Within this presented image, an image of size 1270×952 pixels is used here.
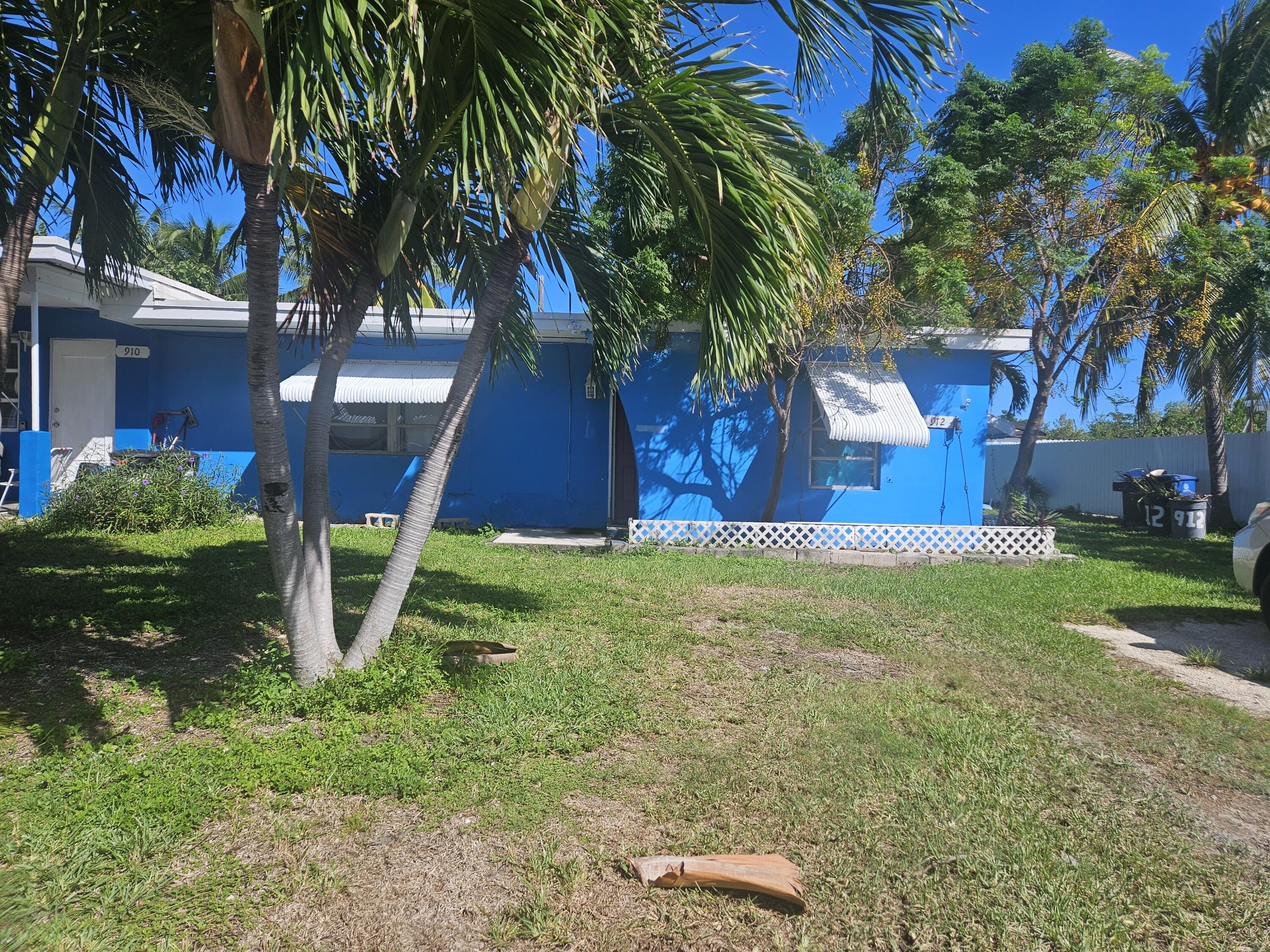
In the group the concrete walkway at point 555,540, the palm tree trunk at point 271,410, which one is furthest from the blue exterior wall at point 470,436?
the palm tree trunk at point 271,410

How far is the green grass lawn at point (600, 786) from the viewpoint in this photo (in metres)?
2.65

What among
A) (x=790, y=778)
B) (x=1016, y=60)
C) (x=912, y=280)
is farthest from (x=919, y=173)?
(x=790, y=778)

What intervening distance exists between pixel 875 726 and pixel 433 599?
12.8 feet

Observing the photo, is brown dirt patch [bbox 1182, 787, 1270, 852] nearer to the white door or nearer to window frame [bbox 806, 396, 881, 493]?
window frame [bbox 806, 396, 881, 493]

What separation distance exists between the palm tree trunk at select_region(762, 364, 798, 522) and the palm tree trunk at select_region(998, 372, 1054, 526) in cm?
406

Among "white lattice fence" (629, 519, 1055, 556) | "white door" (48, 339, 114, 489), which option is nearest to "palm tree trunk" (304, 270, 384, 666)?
"white lattice fence" (629, 519, 1055, 556)

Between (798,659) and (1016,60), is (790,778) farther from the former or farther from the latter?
(1016,60)

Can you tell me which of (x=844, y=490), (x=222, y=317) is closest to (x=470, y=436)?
(x=222, y=317)

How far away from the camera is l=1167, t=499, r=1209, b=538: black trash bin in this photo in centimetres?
1399

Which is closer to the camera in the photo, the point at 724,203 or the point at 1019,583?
the point at 724,203

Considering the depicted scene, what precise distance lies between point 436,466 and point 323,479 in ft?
2.16

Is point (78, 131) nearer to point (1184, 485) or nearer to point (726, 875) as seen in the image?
point (726, 875)

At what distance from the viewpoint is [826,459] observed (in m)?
11.6

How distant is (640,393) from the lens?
1130cm
